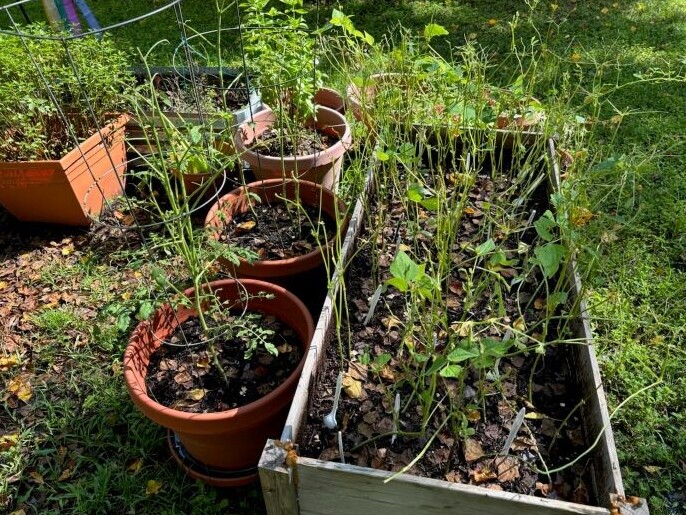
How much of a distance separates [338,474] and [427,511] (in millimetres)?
222

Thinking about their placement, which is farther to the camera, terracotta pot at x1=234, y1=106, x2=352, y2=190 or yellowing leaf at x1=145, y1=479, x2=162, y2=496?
terracotta pot at x1=234, y1=106, x2=352, y2=190

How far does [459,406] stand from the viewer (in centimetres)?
140

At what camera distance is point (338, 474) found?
121 centimetres

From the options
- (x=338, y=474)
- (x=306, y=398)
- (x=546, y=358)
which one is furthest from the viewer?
(x=546, y=358)

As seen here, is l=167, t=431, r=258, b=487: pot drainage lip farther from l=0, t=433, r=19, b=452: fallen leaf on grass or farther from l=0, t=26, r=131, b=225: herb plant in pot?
l=0, t=26, r=131, b=225: herb plant in pot

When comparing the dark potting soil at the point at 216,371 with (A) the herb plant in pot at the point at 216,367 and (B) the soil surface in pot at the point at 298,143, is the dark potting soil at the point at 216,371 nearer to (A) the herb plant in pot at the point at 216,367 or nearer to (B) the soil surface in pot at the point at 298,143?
(A) the herb plant in pot at the point at 216,367

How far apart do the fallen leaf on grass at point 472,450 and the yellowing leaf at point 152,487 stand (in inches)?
39.8

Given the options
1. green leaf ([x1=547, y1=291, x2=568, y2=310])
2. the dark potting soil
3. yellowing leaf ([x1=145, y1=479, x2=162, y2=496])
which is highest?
green leaf ([x1=547, y1=291, x2=568, y2=310])

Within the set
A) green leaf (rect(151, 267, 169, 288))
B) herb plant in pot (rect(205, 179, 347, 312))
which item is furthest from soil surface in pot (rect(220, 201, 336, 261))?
green leaf (rect(151, 267, 169, 288))

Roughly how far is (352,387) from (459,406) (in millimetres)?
320

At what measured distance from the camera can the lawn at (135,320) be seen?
5.61ft

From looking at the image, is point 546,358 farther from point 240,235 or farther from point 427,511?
point 240,235

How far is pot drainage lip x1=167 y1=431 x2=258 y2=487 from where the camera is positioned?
171 cm

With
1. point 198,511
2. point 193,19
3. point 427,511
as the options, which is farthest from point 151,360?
point 193,19
